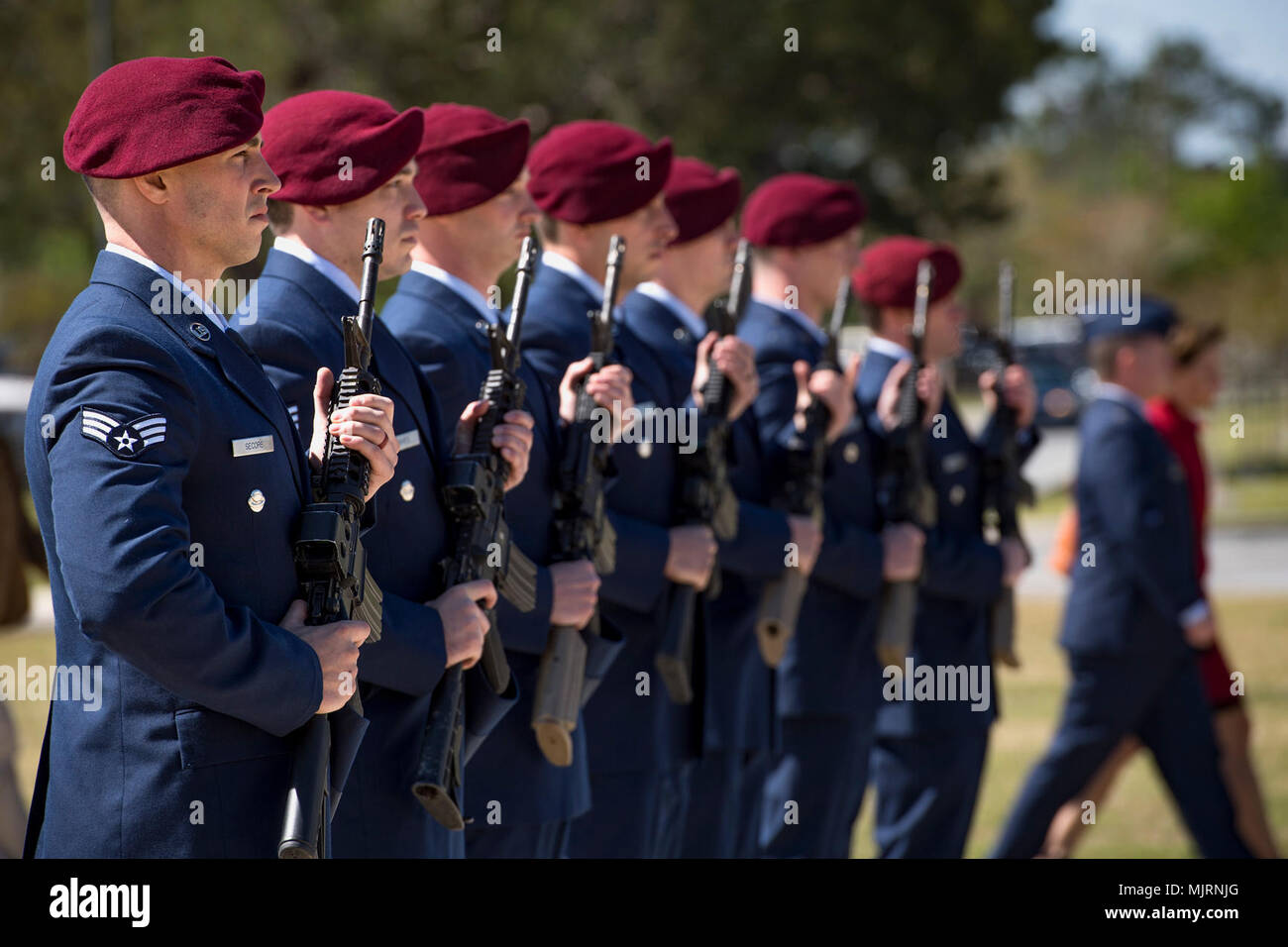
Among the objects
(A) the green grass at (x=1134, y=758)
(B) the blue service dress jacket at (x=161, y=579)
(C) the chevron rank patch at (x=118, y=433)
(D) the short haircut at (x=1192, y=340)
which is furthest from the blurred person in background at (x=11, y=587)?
(D) the short haircut at (x=1192, y=340)

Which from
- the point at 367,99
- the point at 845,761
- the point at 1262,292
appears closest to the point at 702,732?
the point at 845,761

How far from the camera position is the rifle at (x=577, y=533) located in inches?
152

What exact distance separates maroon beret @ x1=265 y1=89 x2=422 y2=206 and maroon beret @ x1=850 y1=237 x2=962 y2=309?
2973mm

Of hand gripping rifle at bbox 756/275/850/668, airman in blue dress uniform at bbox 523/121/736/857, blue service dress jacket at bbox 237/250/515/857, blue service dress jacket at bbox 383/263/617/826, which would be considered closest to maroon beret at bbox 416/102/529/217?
blue service dress jacket at bbox 383/263/617/826

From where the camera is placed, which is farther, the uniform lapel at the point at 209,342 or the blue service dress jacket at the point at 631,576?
the blue service dress jacket at the point at 631,576

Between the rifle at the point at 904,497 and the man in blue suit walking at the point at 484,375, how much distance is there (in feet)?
5.22

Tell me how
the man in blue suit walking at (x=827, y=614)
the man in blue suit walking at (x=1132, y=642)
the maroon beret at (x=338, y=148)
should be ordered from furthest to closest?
1. the man in blue suit walking at (x=1132, y=642)
2. the man in blue suit walking at (x=827, y=614)
3. the maroon beret at (x=338, y=148)

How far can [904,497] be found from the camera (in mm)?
5648

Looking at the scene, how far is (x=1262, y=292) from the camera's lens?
112ft

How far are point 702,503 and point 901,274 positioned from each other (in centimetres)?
195

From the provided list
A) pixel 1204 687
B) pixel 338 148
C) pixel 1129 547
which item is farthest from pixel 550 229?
pixel 1204 687

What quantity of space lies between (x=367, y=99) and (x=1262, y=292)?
3310cm

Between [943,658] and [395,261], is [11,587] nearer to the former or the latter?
[395,261]

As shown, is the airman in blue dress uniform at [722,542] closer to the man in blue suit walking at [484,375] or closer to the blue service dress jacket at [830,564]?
the blue service dress jacket at [830,564]
